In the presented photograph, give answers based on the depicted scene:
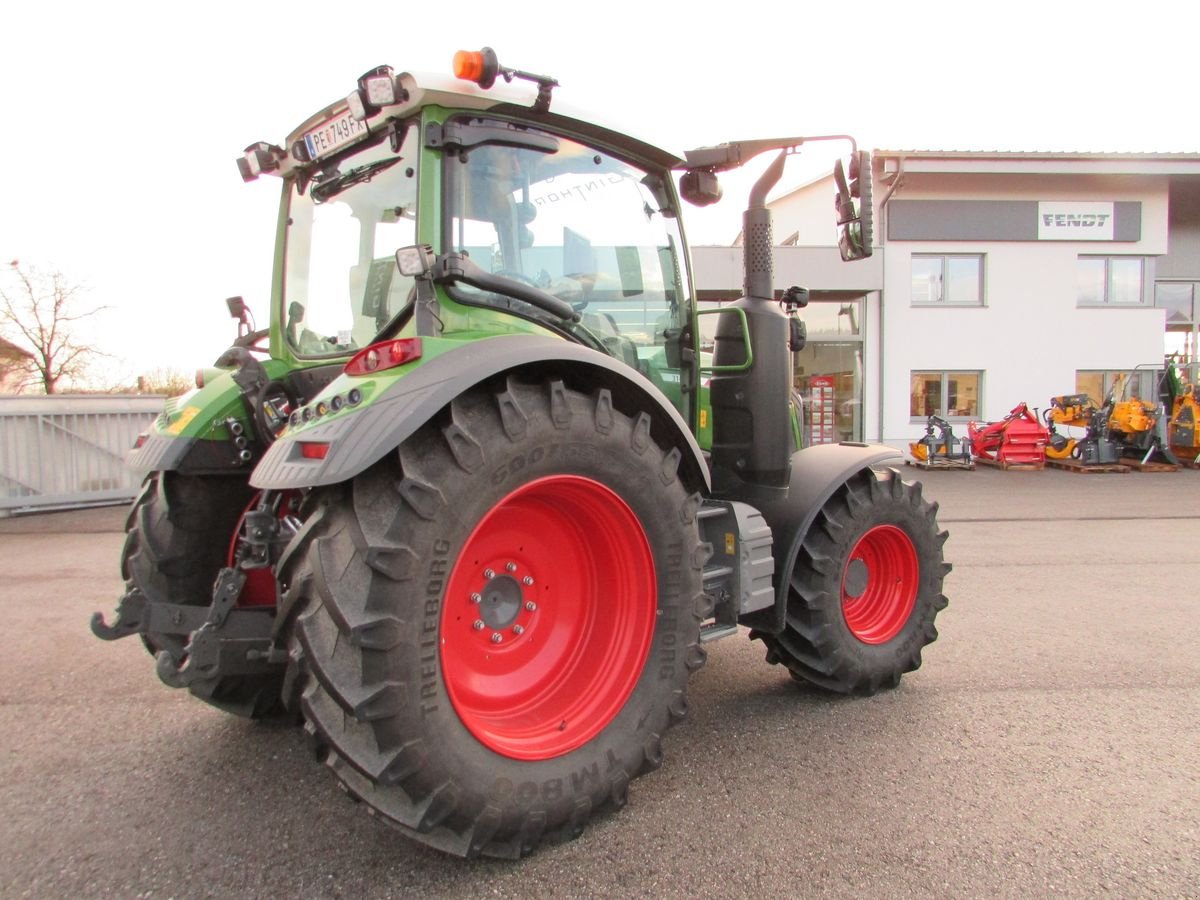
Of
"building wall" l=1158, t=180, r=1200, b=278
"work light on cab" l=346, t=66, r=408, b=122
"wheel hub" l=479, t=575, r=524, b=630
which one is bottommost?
"wheel hub" l=479, t=575, r=524, b=630

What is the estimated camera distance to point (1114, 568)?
6.28 metres

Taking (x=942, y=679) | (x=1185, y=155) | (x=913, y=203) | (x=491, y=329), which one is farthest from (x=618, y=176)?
(x=1185, y=155)

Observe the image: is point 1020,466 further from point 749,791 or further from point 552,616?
point 552,616

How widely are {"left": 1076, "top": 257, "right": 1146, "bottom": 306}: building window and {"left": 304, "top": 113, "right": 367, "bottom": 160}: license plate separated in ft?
60.6

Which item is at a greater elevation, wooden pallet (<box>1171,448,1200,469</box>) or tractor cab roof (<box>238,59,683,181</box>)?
tractor cab roof (<box>238,59,683,181</box>)

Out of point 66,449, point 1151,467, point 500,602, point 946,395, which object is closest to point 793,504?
point 500,602

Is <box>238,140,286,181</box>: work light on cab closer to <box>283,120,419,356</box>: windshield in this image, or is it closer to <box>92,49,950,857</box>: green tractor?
<box>92,49,950,857</box>: green tractor

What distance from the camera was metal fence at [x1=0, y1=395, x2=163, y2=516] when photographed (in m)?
9.41

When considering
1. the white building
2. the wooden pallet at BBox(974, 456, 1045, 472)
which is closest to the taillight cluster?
the wooden pallet at BBox(974, 456, 1045, 472)

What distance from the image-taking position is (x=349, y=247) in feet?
9.89

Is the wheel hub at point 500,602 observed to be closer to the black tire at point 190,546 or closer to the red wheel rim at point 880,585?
the black tire at point 190,546

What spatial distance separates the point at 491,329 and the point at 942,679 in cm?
272

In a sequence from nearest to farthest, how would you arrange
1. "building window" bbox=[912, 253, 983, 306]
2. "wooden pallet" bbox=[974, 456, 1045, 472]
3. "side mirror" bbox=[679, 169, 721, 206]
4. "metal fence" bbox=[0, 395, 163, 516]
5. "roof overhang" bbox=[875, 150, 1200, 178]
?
"side mirror" bbox=[679, 169, 721, 206]
"metal fence" bbox=[0, 395, 163, 516]
"wooden pallet" bbox=[974, 456, 1045, 472]
"roof overhang" bbox=[875, 150, 1200, 178]
"building window" bbox=[912, 253, 983, 306]

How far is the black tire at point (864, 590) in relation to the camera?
3.32 m
